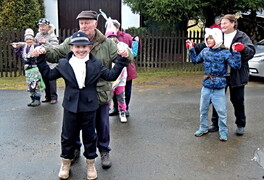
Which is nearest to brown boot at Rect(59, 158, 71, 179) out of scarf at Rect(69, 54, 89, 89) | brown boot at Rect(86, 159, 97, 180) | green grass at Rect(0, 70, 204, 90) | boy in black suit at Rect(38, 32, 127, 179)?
boy in black suit at Rect(38, 32, 127, 179)

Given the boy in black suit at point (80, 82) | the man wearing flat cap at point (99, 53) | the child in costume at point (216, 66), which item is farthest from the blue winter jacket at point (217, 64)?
the boy in black suit at point (80, 82)

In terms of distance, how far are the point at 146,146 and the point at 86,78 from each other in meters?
1.62

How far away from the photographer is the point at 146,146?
178 inches

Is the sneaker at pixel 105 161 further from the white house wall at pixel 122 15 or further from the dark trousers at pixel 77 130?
the white house wall at pixel 122 15

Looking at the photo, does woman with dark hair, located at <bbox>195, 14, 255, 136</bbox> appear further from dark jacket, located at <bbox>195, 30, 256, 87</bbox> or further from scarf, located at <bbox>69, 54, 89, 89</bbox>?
scarf, located at <bbox>69, 54, 89, 89</bbox>

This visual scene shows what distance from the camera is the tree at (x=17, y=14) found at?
1096 cm

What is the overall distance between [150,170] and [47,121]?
261cm

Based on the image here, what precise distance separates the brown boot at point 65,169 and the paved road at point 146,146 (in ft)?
0.24

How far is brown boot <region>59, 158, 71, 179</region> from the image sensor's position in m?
3.54

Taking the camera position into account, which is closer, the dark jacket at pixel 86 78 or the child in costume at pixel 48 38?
the dark jacket at pixel 86 78

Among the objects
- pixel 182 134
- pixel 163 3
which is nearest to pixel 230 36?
pixel 182 134

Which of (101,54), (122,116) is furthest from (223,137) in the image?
(101,54)

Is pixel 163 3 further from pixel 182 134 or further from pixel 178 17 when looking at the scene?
pixel 182 134

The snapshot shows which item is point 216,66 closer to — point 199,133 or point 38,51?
point 199,133
